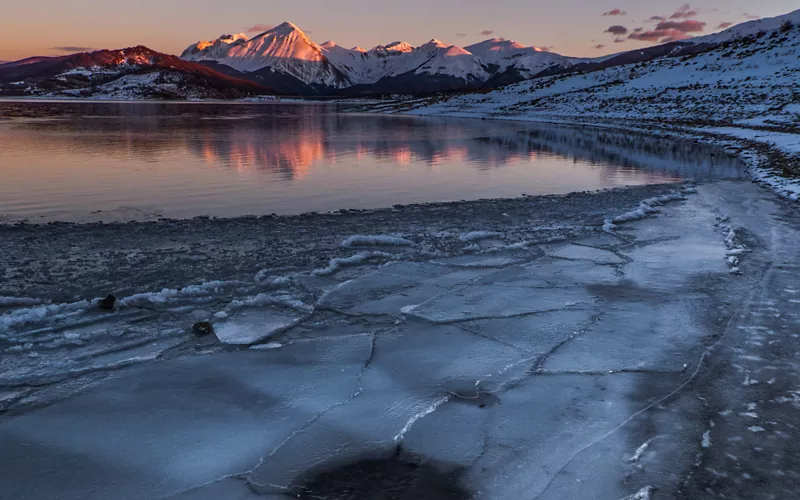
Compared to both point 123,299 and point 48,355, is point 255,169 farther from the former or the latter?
point 48,355

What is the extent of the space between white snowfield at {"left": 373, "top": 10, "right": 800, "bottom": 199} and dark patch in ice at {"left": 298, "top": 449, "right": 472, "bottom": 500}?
16.5 meters

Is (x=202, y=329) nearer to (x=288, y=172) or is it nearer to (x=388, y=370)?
(x=388, y=370)

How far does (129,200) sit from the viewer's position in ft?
43.4

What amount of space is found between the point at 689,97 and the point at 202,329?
198 feet

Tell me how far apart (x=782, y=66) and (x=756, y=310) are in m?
63.0

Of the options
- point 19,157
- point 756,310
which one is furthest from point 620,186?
point 19,157

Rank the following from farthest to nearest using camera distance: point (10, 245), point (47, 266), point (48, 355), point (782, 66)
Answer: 1. point (782, 66)
2. point (10, 245)
3. point (47, 266)
4. point (48, 355)

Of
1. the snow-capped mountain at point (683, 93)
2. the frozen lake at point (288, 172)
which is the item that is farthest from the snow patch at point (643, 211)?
the snow-capped mountain at point (683, 93)

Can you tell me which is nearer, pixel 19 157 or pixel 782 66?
pixel 19 157

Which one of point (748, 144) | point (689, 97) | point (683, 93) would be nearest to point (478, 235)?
point (748, 144)

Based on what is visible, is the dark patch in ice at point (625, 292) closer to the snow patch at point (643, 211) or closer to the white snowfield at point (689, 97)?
the snow patch at point (643, 211)

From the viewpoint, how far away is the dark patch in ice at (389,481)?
343 centimetres

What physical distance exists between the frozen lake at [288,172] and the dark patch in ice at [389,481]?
9.13m

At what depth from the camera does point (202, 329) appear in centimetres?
576
